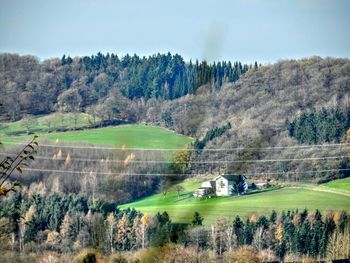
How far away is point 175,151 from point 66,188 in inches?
191

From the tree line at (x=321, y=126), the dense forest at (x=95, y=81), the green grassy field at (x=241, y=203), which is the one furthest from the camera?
the dense forest at (x=95, y=81)

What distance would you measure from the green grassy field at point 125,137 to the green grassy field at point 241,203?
4794 millimetres

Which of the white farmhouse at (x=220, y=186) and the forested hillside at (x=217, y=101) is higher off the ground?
the forested hillside at (x=217, y=101)

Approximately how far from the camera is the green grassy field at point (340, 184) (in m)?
33.1

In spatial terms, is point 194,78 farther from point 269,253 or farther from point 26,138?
point 269,253

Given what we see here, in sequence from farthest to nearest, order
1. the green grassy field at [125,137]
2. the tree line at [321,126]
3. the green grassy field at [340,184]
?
the tree line at [321,126] → the green grassy field at [125,137] → the green grassy field at [340,184]

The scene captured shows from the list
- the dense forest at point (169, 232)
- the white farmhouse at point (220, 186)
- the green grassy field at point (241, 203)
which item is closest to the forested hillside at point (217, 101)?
the white farmhouse at point (220, 186)

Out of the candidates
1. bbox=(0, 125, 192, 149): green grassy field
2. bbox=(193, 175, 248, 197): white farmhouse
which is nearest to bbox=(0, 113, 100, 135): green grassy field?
bbox=(0, 125, 192, 149): green grassy field

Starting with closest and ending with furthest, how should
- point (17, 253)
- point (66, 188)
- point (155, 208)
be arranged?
point (17, 253)
point (155, 208)
point (66, 188)

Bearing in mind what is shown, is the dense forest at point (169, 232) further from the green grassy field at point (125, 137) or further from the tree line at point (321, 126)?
the tree line at point (321, 126)

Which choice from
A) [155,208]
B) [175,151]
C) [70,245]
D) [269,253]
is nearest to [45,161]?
[175,151]

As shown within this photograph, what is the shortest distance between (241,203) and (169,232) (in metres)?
6.38

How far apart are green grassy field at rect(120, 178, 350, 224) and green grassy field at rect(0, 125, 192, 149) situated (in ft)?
15.7

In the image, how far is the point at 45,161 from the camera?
3653 centimetres
